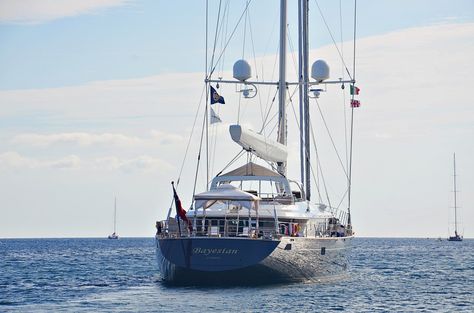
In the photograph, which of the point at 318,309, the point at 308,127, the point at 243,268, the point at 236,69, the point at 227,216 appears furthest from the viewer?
the point at 308,127

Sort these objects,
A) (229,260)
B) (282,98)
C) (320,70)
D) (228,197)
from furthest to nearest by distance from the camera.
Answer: (320,70), (282,98), (228,197), (229,260)

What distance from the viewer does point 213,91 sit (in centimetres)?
5872

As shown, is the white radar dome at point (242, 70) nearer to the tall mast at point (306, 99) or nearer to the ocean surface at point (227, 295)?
the tall mast at point (306, 99)

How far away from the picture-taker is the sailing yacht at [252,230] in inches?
1877

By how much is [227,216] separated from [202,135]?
20.6 feet

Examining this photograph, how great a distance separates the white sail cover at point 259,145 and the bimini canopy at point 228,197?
2.77m

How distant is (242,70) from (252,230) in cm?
1512

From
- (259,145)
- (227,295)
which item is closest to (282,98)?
(259,145)

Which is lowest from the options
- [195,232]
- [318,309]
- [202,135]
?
[318,309]

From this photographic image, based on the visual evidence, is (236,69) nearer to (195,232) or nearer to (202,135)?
(202,135)

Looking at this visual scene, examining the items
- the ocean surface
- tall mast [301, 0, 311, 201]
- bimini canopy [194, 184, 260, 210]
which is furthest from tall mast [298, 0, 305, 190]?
bimini canopy [194, 184, 260, 210]

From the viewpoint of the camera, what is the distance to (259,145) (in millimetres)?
55031

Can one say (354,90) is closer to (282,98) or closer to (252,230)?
(282,98)

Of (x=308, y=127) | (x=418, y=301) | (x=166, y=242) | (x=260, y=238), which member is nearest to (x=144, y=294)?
(x=166, y=242)
